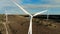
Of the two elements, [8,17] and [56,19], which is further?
[8,17]

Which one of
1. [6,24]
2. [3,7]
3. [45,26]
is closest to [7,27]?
[6,24]

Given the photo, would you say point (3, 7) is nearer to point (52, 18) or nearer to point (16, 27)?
point (16, 27)

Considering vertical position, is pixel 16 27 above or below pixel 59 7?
below

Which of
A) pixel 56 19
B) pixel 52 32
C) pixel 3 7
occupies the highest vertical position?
pixel 3 7

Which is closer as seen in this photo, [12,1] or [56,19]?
[56,19]

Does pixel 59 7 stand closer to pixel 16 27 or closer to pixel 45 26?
pixel 45 26

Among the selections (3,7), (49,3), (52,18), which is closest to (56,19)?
(52,18)
